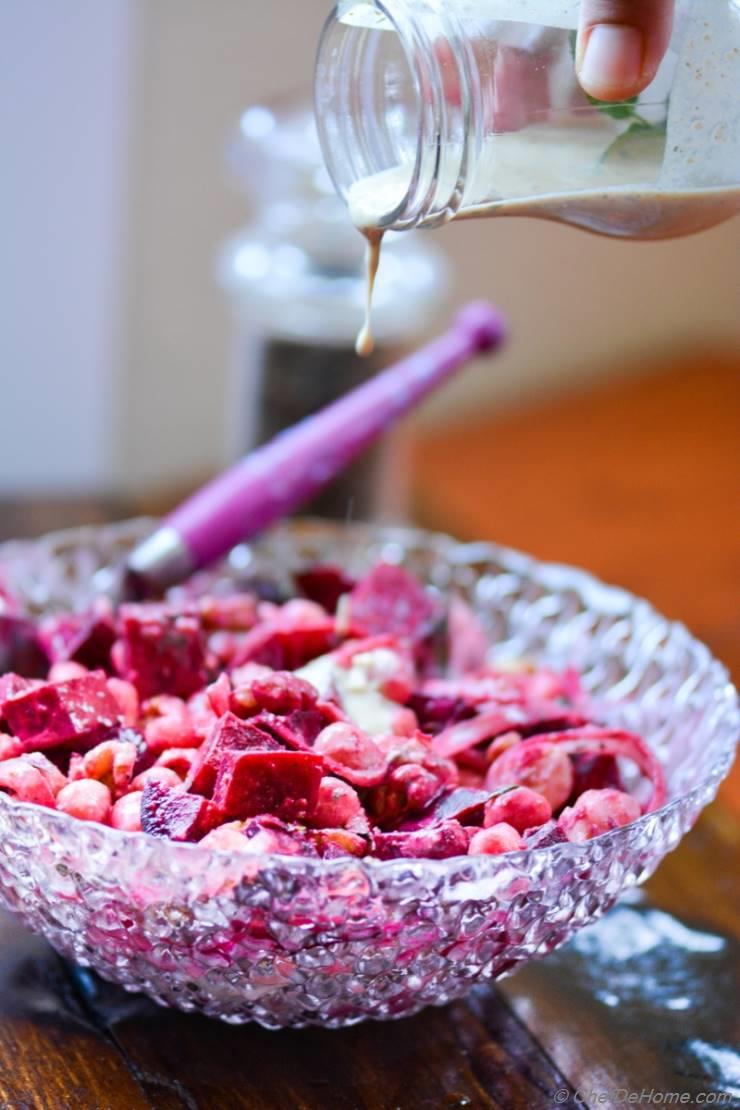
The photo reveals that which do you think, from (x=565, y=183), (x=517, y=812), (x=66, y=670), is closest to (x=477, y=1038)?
(x=517, y=812)

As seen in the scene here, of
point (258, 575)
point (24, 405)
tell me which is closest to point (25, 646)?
point (258, 575)

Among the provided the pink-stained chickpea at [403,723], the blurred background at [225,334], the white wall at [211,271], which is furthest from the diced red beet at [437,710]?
the white wall at [211,271]

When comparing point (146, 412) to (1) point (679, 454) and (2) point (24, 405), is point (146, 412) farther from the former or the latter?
(1) point (679, 454)

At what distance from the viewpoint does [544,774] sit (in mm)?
856

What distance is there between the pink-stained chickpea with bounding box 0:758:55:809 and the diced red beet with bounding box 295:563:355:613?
378 mm

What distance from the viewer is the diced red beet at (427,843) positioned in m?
0.75

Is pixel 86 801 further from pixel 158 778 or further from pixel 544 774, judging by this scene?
pixel 544 774

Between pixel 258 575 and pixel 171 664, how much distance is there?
268 mm

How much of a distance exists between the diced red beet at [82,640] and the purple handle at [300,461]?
5.3 inches

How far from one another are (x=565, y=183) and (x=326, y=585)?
0.39 m

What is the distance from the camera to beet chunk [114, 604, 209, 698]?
3.06 ft

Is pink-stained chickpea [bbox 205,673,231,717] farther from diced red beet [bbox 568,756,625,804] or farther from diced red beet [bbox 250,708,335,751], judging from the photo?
diced red beet [bbox 568,756,625,804]

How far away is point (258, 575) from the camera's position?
3.92 ft

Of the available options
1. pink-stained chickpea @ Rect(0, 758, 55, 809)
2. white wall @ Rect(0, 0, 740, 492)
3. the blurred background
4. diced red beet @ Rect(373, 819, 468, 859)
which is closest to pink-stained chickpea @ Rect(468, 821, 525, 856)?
diced red beet @ Rect(373, 819, 468, 859)
